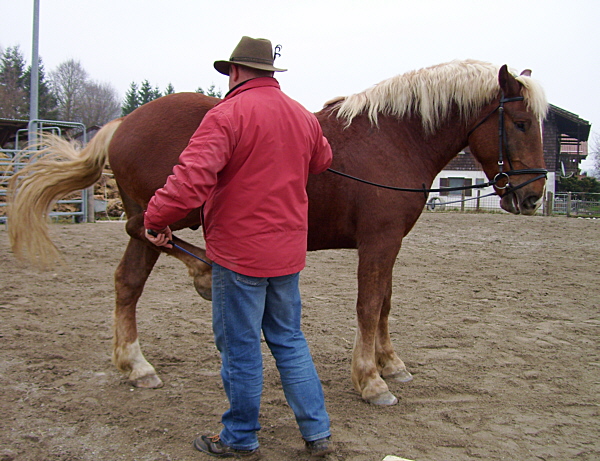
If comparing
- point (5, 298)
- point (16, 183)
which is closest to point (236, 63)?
point (16, 183)

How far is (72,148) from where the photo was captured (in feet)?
12.3

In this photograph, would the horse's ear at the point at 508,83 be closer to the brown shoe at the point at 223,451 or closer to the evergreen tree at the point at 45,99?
the brown shoe at the point at 223,451

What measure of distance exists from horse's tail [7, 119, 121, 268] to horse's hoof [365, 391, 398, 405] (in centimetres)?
241

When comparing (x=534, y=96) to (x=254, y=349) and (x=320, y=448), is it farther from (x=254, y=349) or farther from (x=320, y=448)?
(x=320, y=448)

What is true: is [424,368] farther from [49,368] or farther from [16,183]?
[16,183]

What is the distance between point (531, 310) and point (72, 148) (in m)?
4.58

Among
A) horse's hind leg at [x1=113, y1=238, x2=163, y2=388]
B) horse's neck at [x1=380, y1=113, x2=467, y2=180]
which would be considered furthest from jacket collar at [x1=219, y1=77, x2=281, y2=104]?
horse's hind leg at [x1=113, y1=238, x2=163, y2=388]

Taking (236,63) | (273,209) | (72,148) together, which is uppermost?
(236,63)

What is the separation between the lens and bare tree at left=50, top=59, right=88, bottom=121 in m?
46.6

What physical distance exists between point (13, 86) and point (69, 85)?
23.3ft

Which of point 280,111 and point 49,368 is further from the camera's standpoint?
point 49,368

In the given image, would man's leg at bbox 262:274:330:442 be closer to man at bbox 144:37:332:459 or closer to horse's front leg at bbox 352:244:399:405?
man at bbox 144:37:332:459

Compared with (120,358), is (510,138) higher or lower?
higher

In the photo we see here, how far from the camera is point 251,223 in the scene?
91.1 inches
